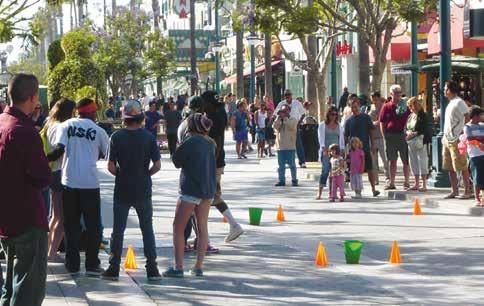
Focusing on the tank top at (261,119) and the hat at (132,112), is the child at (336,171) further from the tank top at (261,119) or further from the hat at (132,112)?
the tank top at (261,119)

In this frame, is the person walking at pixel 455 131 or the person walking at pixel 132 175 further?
the person walking at pixel 455 131

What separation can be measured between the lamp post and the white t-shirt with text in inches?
398

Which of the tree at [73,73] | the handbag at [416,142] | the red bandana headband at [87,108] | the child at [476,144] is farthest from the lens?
the tree at [73,73]

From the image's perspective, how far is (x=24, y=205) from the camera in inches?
269

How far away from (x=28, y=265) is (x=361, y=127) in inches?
531

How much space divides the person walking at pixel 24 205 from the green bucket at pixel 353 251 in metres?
5.47

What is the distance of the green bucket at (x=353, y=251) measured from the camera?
39.0 feet

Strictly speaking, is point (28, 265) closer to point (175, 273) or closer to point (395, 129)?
point (175, 273)

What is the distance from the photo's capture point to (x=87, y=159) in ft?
36.2

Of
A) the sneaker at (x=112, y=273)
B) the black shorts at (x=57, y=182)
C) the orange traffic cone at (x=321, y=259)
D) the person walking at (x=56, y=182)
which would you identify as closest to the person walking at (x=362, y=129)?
the orange traffic cone at (x=321, y=259)

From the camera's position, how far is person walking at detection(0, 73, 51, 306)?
680 cm

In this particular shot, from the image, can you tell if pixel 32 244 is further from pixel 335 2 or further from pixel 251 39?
pixel 251 39

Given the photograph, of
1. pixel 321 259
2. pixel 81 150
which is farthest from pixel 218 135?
pixel 81 150

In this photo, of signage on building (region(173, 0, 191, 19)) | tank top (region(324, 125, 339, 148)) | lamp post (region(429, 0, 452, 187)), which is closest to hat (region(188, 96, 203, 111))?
tank top (region(324, 125, 339, 148))
